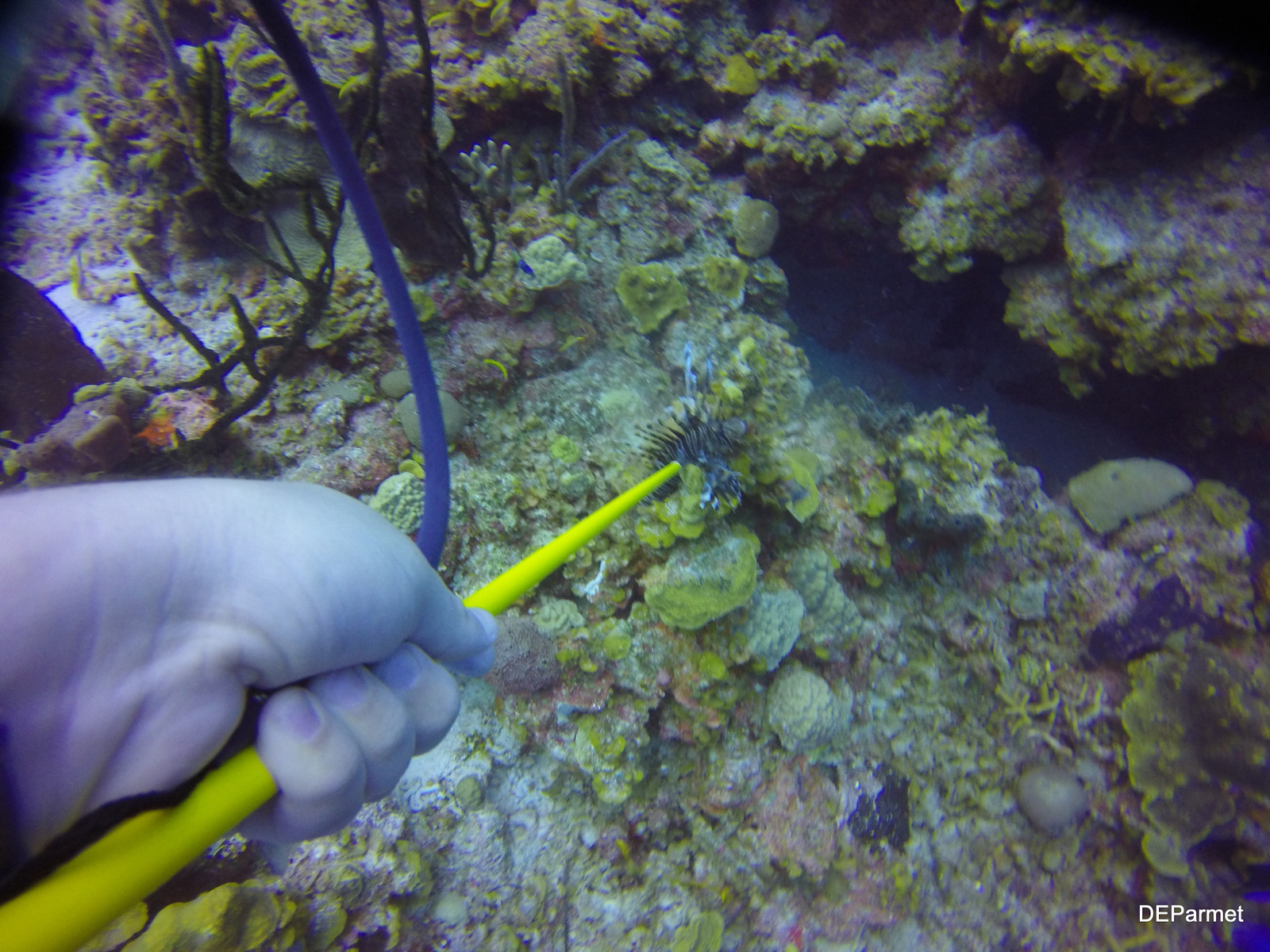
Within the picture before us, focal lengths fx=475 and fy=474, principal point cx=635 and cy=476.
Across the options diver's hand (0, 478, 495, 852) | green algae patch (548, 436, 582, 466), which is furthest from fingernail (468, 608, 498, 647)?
green algae patch (548, 436, 582, 466)

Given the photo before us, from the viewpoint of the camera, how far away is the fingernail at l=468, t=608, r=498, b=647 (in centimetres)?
156

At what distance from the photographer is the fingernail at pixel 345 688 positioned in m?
1.13

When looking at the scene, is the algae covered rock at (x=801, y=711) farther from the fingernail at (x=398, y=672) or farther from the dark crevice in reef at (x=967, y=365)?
the dark crevice in reef at (x=967, y=365)

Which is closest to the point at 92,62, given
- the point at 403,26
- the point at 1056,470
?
the point at 403,26

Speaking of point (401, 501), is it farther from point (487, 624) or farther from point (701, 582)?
point (701, 582)

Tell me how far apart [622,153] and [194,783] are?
18.3 ft

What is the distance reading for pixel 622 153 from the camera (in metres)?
4.85

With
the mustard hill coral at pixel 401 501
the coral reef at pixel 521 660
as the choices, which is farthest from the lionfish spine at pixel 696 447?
the mustard hill coral at pixel 401 501

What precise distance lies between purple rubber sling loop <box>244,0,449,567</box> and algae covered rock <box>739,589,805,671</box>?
2085mm

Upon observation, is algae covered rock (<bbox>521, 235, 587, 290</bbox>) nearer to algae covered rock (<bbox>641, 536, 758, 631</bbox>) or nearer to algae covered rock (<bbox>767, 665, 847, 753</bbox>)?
algae covered rock (<bbox>641, 536, 758, 631</bbox>)

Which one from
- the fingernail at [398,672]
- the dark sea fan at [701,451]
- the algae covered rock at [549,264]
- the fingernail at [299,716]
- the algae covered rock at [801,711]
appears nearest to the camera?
the fingernail at [299,716]

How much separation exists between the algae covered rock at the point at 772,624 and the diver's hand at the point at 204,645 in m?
2.18

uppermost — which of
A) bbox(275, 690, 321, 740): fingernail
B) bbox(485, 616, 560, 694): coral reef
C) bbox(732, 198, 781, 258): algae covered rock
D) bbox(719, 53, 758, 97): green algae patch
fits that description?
bbox(719, 53, 758, 97): green algae patch

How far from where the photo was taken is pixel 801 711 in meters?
3.20
